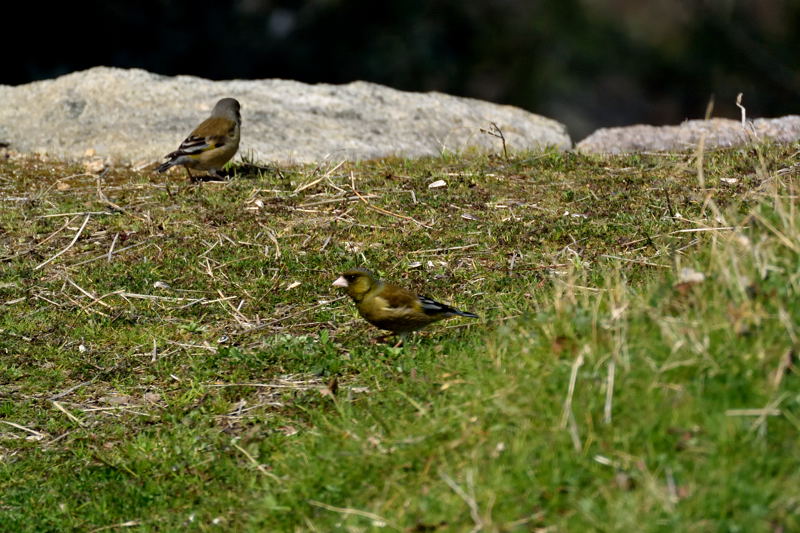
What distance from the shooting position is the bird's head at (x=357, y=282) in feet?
19.7

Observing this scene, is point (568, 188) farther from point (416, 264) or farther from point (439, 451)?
point (439, 451)

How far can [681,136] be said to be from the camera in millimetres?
9641

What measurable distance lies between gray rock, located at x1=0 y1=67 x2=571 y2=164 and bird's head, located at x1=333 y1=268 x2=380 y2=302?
3256mm

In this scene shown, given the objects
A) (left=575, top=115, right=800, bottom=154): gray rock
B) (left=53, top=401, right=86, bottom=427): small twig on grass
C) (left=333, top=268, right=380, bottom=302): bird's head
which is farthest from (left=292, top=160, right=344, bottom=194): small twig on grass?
(left=53, top=401, right=86, bottom=427): small twig on grass

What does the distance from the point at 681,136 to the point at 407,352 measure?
189 inches

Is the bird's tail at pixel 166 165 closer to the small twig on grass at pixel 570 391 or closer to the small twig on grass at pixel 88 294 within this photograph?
the small twig on grass at pixel 88 294

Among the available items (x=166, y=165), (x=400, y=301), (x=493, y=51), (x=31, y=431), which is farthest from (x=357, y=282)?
(x=493, y=51)

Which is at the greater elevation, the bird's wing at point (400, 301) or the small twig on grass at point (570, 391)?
the small twig on grass at point (570, 391)

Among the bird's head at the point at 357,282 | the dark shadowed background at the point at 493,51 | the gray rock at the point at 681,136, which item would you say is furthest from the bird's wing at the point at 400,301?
the dark shadowed background at the point at 493,51

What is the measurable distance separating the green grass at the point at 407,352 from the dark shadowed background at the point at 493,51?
544 centimetres

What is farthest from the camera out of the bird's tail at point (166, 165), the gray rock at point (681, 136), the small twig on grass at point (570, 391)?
the gray rock at point (681, 136)

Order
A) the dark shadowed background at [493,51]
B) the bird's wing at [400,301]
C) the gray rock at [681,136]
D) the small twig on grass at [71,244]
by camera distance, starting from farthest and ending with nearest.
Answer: the dark shadowed background at [493,51], the gray rock at [681,136], the small twig on grass at [71,244], the bird's wing at [400,301]

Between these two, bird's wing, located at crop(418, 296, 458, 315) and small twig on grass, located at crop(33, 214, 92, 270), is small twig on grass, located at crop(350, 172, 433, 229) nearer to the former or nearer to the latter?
bird's wing, located at crop(418, 296, 458, 315)

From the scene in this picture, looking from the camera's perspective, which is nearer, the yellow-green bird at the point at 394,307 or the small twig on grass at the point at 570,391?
the small twig on grass at the point at 570,391
